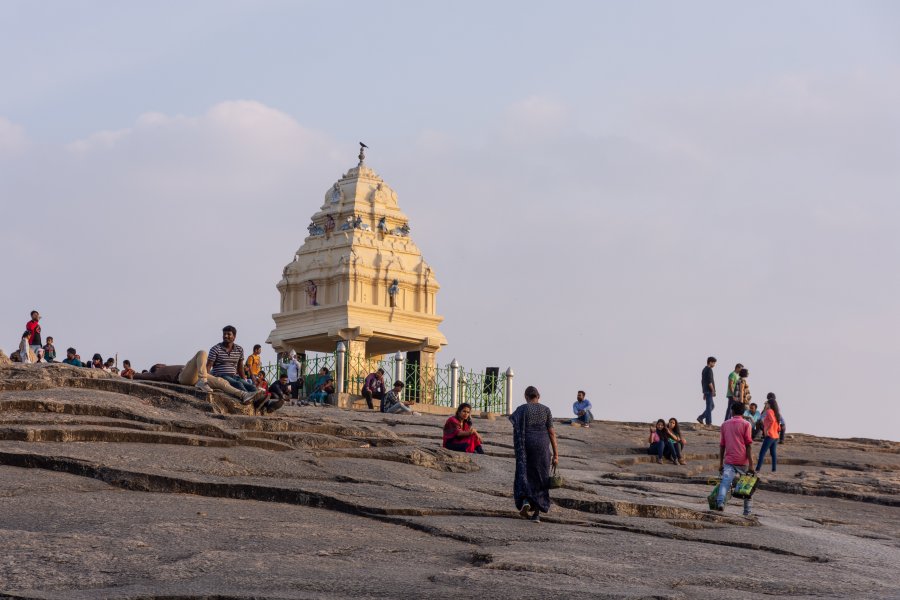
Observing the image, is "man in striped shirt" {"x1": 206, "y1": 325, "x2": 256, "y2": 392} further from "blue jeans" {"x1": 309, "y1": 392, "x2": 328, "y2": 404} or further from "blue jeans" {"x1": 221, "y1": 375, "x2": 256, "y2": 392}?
"blue jeans" {"x1": 309, "y1": 392, "x2": 328, "y2": 404}

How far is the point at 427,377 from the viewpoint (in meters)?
41.2

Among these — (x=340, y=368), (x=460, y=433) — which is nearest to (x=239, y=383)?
(x=460, y=433)

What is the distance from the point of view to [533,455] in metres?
15.5

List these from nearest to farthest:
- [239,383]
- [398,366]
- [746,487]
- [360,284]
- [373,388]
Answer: [746,487], [239,383], [373,388], [398,366], [360,284]

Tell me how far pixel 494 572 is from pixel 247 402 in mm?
11154

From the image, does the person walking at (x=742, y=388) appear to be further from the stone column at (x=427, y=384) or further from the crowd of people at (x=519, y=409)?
the stone column at (x=427, y=384)

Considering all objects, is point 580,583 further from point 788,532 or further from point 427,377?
point 427,377

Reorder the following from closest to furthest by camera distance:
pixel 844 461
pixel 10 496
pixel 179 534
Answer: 1. pixel 179 534
2. pixel 10 496
3. pixel 844 461

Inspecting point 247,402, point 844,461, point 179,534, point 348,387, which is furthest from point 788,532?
point 348,387

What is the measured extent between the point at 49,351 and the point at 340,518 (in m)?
19.0

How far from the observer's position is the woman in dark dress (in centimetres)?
1516

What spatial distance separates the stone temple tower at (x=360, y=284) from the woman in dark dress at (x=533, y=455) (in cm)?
3290

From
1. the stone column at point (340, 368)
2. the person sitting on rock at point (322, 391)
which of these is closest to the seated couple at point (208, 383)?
the person sitting on rock at point (322, 391)

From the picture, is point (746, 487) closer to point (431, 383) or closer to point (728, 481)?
point (728, 481)
